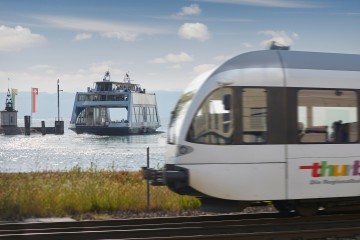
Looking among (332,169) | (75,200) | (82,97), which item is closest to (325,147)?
(332,169)

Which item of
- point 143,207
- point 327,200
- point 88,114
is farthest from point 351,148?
point 88,114

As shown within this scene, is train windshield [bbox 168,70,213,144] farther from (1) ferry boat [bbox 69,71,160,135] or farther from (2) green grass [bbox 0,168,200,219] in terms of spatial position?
(1) ferry boat [bbox 69,71,160,135]

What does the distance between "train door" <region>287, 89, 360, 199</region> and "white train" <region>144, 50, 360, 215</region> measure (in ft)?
0.06

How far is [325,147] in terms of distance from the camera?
10.5 meters

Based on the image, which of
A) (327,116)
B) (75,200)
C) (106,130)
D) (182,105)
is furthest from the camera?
(106,130)

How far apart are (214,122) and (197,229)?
1791 mm

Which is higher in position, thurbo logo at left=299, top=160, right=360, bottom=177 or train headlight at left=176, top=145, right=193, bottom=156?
train headlight at left=176, top=145, right=193, bottom=156

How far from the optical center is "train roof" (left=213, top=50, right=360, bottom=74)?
10.4 m

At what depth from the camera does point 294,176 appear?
1023cm

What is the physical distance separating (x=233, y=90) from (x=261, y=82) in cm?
52

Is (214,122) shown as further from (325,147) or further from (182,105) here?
(325,147)

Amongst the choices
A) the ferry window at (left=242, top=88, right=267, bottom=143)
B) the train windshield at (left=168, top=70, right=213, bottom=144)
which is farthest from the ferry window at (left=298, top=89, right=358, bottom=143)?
the train windshield at (left=168, top=70, right=213, bottom=144)

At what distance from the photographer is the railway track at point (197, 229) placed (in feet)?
30.2

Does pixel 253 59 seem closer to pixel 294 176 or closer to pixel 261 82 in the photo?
pixel 261 82
